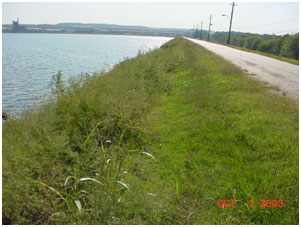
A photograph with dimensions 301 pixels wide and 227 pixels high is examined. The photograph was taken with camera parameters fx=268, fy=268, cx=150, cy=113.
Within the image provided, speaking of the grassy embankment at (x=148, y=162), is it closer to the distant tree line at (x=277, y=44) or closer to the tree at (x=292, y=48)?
the tree at (x=292, y=48)

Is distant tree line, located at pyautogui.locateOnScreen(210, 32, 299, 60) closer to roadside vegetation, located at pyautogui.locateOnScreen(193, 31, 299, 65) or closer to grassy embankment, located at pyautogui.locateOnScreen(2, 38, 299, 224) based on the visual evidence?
roadside vegetation, located at pyautogui.locateOnScreen(193, 31, 299, 65)

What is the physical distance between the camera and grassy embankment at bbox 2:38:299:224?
297cm

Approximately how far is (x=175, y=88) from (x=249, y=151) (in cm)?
605

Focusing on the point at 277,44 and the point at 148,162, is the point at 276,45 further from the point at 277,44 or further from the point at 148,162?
the point at 148,162

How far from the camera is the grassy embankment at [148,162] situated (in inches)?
117

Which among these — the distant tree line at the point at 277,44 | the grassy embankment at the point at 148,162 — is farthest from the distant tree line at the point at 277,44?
the grassy embankment at the point at 148,162

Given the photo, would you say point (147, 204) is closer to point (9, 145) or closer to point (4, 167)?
point (4, 167)

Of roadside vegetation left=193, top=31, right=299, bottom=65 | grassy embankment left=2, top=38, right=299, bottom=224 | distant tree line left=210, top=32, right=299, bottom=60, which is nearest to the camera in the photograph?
grassy embankment left=2, top=38, right=299, bottom=224

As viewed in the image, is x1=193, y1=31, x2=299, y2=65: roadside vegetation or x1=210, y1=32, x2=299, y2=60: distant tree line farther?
x1=210, y1=32, x2=299, y2=60: distant tree line

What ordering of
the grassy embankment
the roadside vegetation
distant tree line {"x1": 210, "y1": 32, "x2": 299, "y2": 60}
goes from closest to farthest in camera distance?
the grassy embankment, the roadside vegetation, distant tree line {"x1": 210, "y1": 32, "x2": 299, "y2": 60}

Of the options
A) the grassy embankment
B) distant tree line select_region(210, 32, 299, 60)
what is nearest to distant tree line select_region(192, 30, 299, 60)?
distant tree line select_region(210, 32, 299, 60)

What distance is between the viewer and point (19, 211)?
2.91 m

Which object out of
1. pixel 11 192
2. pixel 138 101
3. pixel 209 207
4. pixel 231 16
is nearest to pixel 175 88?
pixel 138 101

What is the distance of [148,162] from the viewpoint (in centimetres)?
432
